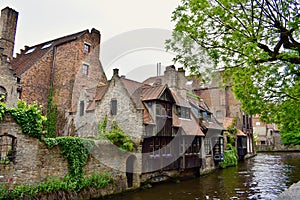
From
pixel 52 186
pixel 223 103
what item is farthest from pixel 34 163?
pixel 223 103

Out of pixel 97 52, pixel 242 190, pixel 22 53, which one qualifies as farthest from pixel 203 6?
pixel 22 53

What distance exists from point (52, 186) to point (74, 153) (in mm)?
2053

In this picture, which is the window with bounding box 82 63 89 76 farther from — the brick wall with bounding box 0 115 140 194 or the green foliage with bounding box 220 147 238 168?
the green foliage with bounding box 220 147 238 168

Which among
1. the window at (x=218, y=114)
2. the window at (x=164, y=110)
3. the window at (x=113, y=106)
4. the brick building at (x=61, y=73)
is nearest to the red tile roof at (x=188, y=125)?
the window at (x=164, y=110)

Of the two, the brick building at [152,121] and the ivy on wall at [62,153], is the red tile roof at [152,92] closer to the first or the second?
the brick building at [152,121]

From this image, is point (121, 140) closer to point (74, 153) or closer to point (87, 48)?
point (74, 153)

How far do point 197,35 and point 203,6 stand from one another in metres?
0.85

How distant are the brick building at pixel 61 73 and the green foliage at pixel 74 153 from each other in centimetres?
1071

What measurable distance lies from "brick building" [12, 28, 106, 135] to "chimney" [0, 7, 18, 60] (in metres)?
2.38

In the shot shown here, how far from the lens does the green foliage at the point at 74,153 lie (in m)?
13.2

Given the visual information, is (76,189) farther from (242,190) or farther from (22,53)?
(22,53)

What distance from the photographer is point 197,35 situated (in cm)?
775

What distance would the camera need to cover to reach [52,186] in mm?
12102

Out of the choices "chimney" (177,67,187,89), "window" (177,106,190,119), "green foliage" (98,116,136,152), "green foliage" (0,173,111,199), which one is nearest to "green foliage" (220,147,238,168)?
"window" (177,106,190,119)
